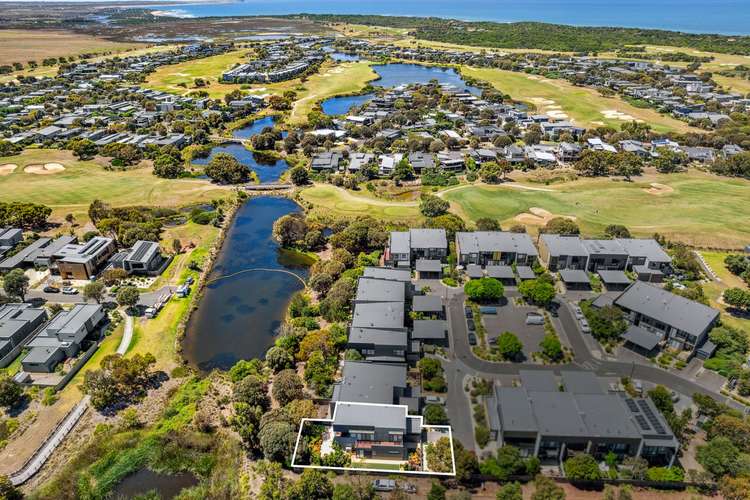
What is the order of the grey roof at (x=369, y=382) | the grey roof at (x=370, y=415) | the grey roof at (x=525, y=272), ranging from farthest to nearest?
the grey roof at (x=525, y=272), the grey roof at (x=369, y=382), the grey roof at (x=370, y=415)

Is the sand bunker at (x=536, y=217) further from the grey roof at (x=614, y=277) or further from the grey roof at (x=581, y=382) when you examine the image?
the grey roof at (x=581, y=382)

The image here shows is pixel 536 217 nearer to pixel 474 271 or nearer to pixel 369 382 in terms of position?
pixel 474 271

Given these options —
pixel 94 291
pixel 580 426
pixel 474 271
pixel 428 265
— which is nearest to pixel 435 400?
pixel 580 426

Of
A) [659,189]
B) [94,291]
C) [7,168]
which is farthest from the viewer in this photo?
[7,168]

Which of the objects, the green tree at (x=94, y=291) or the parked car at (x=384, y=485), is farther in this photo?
the green tree at (x=94, y=291)

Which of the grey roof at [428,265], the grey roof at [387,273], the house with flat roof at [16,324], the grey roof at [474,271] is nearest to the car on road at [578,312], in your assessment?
the grey roof at [474,271]

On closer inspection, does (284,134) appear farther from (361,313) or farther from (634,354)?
(634,354)

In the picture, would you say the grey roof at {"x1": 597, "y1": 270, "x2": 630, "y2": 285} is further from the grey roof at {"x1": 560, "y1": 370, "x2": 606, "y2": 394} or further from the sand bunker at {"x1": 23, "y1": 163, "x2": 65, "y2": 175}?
the sand bunker at {"x1": 23, "y1": 163, "x2": 65, "y2": 175}
